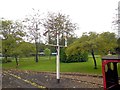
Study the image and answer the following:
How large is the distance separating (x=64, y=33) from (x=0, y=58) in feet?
30.7

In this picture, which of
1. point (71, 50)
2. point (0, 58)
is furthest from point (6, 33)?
point (71, 50)

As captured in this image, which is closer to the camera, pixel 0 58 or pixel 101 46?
pixel 101 46

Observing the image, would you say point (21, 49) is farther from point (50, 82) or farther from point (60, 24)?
point (50, 82)

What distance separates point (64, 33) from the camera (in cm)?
2988

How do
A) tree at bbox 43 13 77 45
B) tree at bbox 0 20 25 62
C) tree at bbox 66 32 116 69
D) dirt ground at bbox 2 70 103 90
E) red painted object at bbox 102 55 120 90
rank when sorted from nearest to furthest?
red painted object at bbox 102 55 120 90, dirt ground at bbox 2 70 103 90, tree at bbox 66 32 116 69, tree at bbox 0 20 25 62, tree at bbox 43 13 77 45

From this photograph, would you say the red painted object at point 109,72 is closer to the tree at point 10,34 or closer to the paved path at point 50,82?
the paved path at point 50,82

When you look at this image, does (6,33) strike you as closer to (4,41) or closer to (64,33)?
(4,41)

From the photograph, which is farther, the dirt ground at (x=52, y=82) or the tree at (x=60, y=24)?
the tree at (x=60, y=24)

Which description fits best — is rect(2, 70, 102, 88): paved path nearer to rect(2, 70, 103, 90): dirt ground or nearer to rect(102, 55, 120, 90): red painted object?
rect(2, 70, 103, 90): dirt ground

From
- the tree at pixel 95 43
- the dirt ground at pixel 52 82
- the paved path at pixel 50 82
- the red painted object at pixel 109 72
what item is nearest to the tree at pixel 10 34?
the tree at pixel 95 43

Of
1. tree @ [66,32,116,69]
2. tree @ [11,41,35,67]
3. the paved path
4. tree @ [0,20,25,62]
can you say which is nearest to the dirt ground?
the paved path

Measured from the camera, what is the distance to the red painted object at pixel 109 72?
7094 mm

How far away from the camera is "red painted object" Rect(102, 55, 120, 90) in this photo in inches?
279

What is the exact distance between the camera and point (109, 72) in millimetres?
7953
